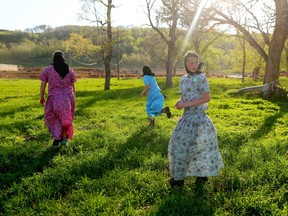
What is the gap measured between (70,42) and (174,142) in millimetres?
31615

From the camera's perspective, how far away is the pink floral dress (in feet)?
23.5

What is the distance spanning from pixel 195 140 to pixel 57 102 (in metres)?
3.84

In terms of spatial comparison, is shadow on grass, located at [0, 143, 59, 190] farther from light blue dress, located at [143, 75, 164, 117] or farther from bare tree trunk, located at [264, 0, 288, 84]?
bare tree trunk, located at [264, 0, 288, 84]

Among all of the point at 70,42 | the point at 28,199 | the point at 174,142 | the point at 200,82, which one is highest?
the point at 70,42

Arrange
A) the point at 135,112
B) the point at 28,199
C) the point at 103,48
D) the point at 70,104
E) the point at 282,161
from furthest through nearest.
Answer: the point at 103,48 < the point at 135,112 < the point at 70,104 < the point at 282,161 < the point at 28,199

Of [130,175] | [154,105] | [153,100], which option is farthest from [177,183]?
[153,100]

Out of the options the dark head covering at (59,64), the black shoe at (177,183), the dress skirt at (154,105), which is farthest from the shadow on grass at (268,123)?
the dark head covering at (59,64)

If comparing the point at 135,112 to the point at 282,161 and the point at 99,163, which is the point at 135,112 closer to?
the point at 99,163

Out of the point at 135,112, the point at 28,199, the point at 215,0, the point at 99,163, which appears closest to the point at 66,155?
the point at 99,163

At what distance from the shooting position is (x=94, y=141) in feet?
25.3

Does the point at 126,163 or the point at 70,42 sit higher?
the point at 70,42

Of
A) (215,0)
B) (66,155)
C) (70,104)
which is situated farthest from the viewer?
(215,0)

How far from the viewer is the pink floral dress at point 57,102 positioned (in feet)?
23.5

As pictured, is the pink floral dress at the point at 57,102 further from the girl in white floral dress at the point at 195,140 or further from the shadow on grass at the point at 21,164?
the girl in white floral dress at the point at 195,140
